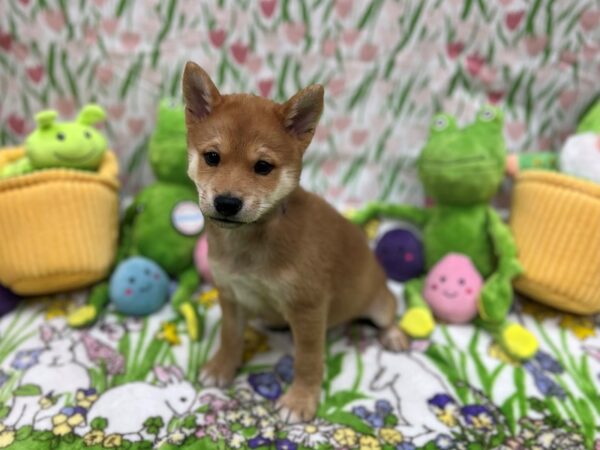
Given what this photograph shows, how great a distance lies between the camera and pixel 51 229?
193 centimetres

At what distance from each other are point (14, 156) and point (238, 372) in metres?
1.32

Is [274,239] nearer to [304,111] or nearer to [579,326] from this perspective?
[304,111]

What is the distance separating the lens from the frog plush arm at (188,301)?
1.99 m

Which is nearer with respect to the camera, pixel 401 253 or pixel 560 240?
pixel 560 240

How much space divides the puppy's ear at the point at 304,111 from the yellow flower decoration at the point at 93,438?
109cm

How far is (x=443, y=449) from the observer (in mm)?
1548

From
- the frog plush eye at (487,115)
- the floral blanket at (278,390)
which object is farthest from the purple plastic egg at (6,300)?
the frog plush eye at (487,115)

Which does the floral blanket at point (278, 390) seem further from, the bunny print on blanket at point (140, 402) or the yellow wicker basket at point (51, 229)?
the yellow wicker basket at point (51, 229)

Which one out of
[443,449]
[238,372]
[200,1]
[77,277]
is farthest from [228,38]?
[443,449]

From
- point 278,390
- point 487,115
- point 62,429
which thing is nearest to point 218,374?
point 278,390

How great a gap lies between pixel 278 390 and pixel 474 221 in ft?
3.41

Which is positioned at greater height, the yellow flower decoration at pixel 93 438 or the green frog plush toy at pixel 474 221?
the green frog plush toy at pixel 474 221

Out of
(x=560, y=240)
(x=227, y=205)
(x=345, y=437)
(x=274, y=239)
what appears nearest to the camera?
(x=227, y=205)

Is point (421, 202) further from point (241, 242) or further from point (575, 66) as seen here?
point (241, 242)
